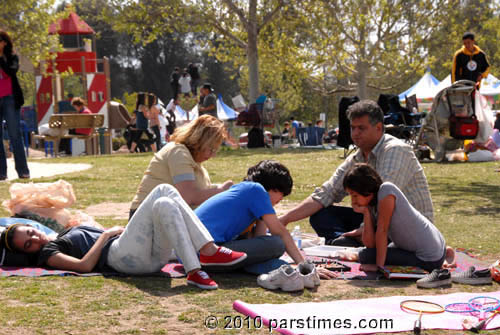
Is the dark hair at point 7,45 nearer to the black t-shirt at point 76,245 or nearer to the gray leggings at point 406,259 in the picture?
the black t-shirt at point 76,245

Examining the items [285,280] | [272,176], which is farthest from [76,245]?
[285,280]

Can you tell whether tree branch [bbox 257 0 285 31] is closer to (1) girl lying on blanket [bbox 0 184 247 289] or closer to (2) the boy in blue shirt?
(2) the boy in blue shirt

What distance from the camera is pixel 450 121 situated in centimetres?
1300

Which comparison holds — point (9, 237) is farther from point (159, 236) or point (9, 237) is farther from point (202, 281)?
point (202, 281)

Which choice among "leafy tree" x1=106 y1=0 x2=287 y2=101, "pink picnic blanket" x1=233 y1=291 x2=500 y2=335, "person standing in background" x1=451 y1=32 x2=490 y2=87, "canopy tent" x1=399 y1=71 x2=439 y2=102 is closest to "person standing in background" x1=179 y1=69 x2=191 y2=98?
"leafy tree" x1=106 y1=0 x2=287 y2=101

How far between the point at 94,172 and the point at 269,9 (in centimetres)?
1292

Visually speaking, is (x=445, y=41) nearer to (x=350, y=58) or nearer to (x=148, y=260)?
(x=350, y=58)

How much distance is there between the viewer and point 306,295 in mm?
4164

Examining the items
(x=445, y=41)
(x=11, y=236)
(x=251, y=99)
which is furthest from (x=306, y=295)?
(x=445, y=41)

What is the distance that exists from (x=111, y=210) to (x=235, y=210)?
12.3 ft

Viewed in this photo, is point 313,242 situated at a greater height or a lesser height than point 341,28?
lesser

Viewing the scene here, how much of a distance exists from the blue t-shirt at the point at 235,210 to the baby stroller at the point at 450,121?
29.4 feet

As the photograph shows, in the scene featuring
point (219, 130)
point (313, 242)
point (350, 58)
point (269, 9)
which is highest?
point (269, 9)

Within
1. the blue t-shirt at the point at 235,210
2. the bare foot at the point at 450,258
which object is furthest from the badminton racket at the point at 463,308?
the blue t-shirt at the point at 235,210
